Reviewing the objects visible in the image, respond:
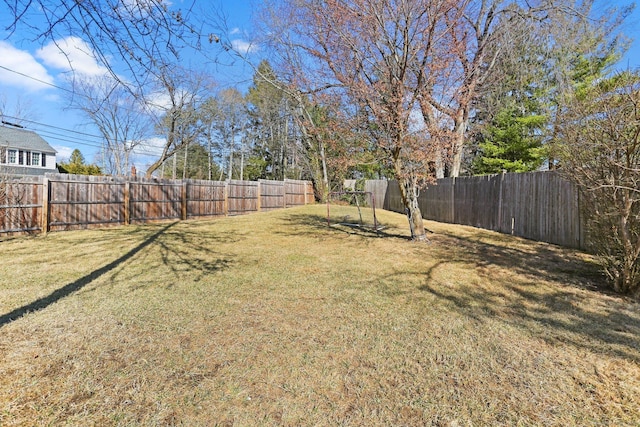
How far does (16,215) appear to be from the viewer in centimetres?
774

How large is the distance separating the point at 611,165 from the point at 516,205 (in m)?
4.66

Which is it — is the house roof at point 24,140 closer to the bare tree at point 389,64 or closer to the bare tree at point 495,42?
the bare tree at point 389,64

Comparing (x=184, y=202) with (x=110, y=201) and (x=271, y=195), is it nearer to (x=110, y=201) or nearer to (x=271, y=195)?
(x=110, y=201)

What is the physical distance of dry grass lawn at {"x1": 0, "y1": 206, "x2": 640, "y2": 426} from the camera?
6.07 ft

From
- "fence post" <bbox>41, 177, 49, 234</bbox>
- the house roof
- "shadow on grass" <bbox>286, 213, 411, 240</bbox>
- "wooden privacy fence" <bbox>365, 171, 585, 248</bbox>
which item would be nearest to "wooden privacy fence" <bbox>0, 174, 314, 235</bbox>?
"fence post" <bbox>41, 177, 49, 234</bbox>

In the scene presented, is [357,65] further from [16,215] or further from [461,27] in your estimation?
[16,215]

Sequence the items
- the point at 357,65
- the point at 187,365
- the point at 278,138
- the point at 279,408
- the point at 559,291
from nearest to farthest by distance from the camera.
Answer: the point at 279,408 → the point at 187,365 → the point at 559,291 → the point at 357,65 → the point at 278,138

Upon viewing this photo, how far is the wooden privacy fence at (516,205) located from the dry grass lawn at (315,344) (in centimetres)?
128

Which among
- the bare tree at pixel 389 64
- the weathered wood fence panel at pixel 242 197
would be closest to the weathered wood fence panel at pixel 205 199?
the weathered wood fence panel at pixel 242 197

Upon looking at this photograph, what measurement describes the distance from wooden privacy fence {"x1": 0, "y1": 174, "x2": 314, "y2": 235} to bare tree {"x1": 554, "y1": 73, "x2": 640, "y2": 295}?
1073 cm

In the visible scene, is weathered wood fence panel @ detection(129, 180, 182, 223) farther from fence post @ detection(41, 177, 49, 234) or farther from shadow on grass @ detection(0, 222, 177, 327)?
shadow on grass @ detection(0, 222, 177, 327)

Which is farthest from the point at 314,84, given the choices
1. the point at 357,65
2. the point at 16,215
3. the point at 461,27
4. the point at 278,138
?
the point at 278,138

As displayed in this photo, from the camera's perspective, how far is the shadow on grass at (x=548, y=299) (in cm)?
276

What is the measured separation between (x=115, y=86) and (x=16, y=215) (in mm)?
7634
